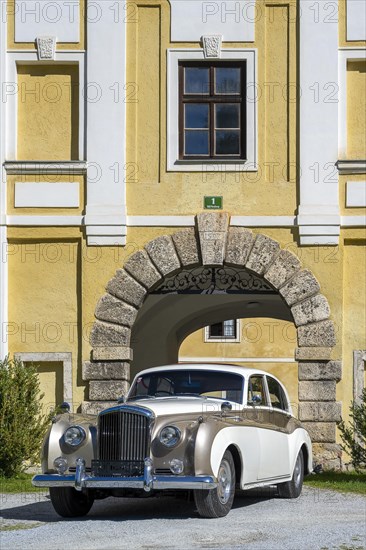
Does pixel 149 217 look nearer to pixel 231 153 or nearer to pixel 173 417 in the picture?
pixel 231 153

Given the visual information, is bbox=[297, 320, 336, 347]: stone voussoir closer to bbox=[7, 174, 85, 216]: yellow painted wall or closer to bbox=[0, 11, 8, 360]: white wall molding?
bbox=[7, 174, 85, 216]: yellow painted wall

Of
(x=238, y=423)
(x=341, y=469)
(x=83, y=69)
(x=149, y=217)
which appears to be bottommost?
(x=341, y=469)

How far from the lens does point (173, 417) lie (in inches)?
456

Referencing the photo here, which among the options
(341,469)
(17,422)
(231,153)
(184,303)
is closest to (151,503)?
(17,422)

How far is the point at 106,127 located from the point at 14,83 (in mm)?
1672

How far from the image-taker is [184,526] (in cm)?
1077

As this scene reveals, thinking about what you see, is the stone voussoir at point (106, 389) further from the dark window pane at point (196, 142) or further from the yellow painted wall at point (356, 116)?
the yellow painted wall at point (356, 116)

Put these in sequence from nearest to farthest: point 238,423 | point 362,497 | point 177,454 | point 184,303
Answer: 1. point 177,454
2. point 238,423
3. point 362,497
4. point 184,303

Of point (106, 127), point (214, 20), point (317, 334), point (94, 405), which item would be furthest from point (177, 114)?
point (94, 405)

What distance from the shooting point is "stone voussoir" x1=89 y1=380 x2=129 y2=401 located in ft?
58.5

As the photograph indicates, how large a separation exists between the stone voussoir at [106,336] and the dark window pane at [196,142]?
3.03 m

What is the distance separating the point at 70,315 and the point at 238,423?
652 cm

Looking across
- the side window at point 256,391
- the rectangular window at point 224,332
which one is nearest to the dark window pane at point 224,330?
the rectangular window at point 224,332

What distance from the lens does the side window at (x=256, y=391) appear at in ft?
42.5
